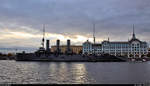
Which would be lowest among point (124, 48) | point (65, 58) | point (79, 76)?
point (65, 58)

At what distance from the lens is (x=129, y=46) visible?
587 feet

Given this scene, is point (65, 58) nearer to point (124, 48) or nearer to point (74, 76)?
point (74, 76)

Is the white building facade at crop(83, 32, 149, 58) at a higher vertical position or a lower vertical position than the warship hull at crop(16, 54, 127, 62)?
higher

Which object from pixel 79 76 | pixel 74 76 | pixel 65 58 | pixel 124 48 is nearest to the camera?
pixel 74 76

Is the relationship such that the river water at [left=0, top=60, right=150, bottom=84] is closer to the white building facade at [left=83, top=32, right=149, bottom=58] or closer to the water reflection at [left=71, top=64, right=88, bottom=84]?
the water reflection at [left=71, top=64, right=88, bottom=84]

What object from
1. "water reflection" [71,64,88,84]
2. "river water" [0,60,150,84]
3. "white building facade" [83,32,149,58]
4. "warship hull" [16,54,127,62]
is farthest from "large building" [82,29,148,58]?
"water reflection" [71,64,88,84]

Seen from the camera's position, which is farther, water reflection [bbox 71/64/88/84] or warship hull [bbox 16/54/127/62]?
warship hull [bbox 16/54/127/62]

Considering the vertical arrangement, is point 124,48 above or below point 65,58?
above

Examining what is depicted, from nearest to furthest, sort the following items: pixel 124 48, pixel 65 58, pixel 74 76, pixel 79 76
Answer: pixel 74 76, pixel 79 76, pixel 65 58, pixel 124 48

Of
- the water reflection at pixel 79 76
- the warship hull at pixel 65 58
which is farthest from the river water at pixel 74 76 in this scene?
the warship hull at pixel 65 58

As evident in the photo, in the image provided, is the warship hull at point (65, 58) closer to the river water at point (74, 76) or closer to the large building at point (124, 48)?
the river water at point (74, 76)

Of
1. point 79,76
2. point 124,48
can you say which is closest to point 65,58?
point 79,76

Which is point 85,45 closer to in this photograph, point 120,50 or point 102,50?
point 102,50

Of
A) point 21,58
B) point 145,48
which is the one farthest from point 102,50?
point 21,58
